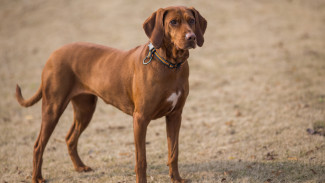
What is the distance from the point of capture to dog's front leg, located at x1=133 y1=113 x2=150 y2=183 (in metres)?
3.97

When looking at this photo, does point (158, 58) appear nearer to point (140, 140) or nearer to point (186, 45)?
point (186, 45)

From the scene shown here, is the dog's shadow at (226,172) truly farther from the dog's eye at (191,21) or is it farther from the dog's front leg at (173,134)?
the dog's eye at (191,21)

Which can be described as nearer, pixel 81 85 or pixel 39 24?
pixel 81 85

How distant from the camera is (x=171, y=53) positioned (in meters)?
3.88

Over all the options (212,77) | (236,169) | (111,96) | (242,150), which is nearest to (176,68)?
(111,96)

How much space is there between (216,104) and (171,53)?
4631 millimetres

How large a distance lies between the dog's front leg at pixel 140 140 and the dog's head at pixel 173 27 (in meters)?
0.89

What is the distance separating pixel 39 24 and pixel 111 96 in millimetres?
14909

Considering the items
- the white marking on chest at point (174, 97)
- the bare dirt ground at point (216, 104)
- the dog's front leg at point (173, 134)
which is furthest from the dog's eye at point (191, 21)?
the bare dirt ground at point (216, 104)

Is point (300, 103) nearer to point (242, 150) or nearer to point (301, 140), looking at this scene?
point (301, 140)

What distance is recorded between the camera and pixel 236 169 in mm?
4805

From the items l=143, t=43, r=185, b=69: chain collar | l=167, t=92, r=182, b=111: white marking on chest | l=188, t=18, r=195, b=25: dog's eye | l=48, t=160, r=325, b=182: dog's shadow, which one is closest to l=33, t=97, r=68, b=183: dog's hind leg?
l=48, t=160, r=325, b=182: dog's shadow

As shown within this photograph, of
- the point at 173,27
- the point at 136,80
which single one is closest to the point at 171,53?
the point at 173,27

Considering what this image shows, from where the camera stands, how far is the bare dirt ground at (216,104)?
5020 mm
